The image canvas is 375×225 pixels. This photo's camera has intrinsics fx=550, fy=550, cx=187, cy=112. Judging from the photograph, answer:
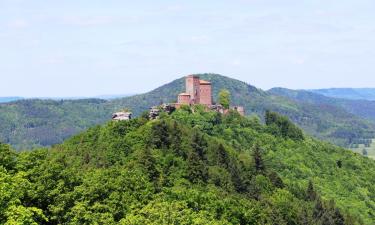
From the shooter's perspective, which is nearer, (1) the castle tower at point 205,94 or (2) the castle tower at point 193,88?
(2) the castle tower at point 193,88

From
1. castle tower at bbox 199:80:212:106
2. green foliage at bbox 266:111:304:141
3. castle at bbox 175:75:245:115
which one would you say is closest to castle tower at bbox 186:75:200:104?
castle at bbox 175:75:245:115

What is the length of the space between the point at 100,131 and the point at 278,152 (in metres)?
59.7

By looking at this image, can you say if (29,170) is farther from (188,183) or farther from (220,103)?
(220,103)

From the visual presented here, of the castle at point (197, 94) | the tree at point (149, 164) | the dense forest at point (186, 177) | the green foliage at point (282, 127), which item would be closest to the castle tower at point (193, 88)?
the castle at point (197, 94)

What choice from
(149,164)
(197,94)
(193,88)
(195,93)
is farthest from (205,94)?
(149,164)

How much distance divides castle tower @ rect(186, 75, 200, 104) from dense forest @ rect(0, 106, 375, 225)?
5.97 meters

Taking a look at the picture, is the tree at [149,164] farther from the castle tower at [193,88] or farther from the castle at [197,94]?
the castle tower at [193,88]

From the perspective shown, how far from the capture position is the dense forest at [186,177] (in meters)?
49.9

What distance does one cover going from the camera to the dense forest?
49.9 metres

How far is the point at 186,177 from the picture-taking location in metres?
88.2

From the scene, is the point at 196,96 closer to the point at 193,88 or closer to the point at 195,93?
the point at 195,93

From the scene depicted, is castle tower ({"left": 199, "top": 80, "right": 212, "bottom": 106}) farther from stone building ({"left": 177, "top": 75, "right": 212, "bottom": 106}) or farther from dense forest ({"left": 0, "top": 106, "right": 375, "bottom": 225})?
dense forest ({"left": 0, "top": 106, "right": 375, "bottom": 225})

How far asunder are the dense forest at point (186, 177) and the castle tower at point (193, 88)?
597 cm

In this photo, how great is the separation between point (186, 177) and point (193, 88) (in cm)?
6871
